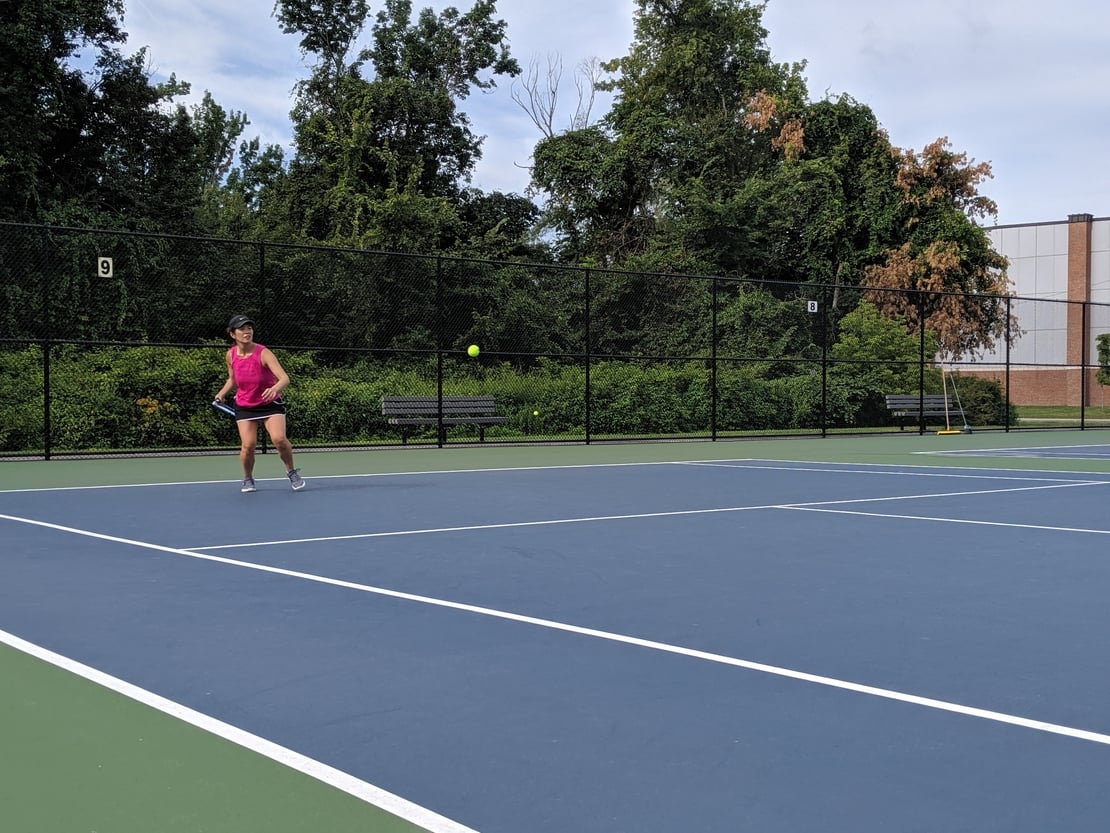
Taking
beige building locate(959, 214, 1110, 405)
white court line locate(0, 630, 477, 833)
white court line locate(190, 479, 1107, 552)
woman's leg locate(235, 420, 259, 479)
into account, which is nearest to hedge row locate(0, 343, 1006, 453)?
woman's leg locate(235, 420, 259, 479)

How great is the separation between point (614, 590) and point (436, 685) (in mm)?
1815

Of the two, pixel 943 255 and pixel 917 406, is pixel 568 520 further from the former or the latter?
pixel 943 255

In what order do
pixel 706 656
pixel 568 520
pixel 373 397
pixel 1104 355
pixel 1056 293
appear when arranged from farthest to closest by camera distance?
pixel 1056 293
pixel 1104 355
pixel 373 397
pixel 568 520
pixel 706 656

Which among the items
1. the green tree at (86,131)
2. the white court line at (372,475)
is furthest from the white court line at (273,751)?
the green tree at (86,131)

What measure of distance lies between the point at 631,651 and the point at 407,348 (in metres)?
17.3

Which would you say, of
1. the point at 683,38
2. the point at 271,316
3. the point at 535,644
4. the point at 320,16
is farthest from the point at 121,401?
the point at 683,38

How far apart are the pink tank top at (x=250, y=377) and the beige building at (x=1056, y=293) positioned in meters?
38.4

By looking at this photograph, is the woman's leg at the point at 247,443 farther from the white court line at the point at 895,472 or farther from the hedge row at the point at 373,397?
the hedge row at the point at 373,397

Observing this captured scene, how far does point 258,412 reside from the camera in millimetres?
10367

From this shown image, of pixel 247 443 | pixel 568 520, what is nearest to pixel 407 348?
pixel 247 443

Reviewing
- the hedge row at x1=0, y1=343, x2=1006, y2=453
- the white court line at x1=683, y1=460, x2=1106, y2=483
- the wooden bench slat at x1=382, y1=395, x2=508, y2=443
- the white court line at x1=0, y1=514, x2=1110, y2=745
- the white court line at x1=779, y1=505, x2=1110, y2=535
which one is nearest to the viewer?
the white court line at x1=0, y1=514, x2=1110, y2=745

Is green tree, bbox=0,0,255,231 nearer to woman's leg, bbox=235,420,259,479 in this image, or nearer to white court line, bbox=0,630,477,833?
woman's leg, bbox=235,420,259,479

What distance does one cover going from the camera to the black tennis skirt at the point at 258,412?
406 inches

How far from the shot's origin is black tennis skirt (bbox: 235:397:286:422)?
10.3 metres
